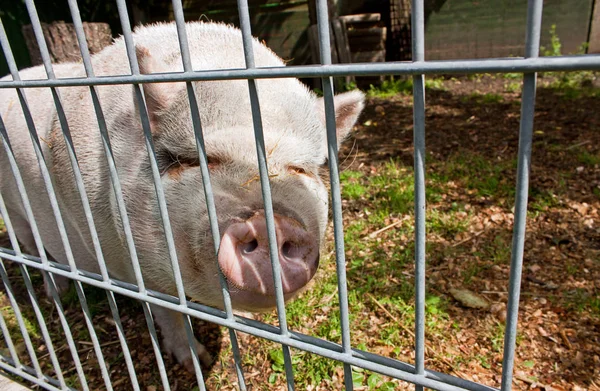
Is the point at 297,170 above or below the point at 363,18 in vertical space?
below

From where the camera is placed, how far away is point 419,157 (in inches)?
38.8

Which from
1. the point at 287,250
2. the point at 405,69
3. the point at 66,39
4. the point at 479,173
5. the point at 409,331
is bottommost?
the point at 409,331

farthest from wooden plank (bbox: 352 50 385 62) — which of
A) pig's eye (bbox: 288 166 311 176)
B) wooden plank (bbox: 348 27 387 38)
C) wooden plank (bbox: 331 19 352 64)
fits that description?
pig's eye (bbox: 288 166 311 176)

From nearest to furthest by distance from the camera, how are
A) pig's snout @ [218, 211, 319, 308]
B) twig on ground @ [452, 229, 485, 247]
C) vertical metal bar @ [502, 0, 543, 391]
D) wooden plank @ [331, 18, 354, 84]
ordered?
vertical metal bar @ [502, 0, 543, 391] < pig's snout @ [218, 211, 319, 308] < twig on ground @ [452, 229, 485, 247] < wooden plank @ [331, 18, 354, 84]

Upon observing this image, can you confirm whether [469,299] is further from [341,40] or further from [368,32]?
[368,32]

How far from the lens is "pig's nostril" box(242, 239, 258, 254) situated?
1.51m

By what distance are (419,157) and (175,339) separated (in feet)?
7.76

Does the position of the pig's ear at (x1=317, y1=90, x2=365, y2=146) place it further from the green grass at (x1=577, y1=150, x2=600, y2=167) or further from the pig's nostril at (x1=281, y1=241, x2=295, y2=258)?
the green grass at (x1=577, y1=150, x2=600, y2=167)

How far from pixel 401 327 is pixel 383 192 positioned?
Answer: 1.85 metres

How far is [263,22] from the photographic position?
31.0 feet

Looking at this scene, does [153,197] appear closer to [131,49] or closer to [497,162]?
[131,49]

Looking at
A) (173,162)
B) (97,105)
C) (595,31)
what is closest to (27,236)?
(173,162)

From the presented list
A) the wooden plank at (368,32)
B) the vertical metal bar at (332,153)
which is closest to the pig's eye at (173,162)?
the vertical metal bar at (332,153)

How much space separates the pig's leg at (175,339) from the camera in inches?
112
